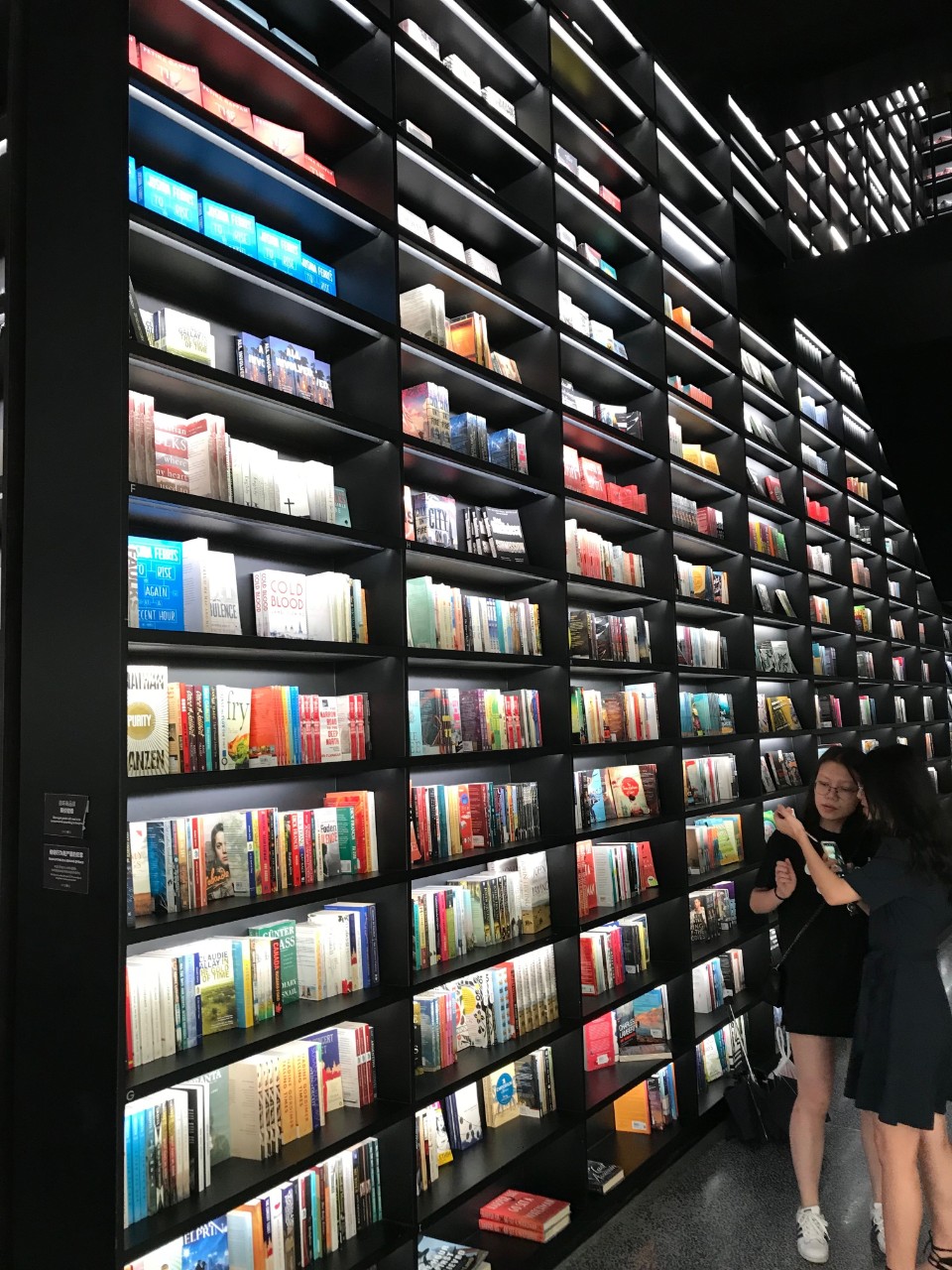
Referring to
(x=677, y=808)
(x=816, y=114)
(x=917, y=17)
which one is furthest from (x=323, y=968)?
(x=816, y=114)

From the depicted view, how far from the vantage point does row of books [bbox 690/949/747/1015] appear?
4262mm

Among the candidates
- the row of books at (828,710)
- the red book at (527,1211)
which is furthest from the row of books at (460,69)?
the row of books at (828,710)

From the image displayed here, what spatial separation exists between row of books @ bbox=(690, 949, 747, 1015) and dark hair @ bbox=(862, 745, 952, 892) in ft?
5.36

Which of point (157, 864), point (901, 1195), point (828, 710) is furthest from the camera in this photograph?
point (828, 710)

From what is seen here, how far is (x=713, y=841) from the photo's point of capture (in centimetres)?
449

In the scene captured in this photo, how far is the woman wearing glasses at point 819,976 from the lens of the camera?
307 centimetres

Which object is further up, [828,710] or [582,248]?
[582,248]

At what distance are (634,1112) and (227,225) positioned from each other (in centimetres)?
337

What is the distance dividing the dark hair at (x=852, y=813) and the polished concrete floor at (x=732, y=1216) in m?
1.27

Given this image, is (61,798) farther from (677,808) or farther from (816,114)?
(816,114)

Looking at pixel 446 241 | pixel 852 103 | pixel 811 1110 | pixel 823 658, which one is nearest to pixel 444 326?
pixel 446 241

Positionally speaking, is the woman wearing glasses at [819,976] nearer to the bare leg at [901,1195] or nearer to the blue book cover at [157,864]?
the bare leg at [901,1195]

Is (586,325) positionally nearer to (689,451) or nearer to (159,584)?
(689,451)

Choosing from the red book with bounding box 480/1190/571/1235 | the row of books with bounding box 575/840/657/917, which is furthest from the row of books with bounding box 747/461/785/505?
the red book with bounding box 480/1190/571/1235
